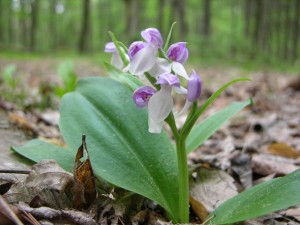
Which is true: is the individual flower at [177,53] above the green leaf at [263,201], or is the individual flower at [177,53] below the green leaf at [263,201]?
above

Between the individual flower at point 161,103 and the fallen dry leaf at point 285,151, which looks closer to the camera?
the individual flower at point 161,103

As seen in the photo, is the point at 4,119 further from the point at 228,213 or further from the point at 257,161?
the point at 228,213

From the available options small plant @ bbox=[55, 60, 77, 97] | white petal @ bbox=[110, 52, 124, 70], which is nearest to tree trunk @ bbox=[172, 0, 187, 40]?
small plant @ bbox=[55, 60, 77, 97]

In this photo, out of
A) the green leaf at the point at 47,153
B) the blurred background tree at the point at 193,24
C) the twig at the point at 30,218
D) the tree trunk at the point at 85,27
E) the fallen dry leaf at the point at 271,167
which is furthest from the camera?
the tree trunk at the point at 85,27

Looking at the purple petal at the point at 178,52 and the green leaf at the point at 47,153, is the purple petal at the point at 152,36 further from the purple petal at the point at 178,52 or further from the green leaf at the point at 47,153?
the green leaf at the point at 47,153

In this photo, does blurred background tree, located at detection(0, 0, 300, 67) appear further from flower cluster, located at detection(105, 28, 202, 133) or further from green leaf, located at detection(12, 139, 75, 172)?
flower cluster, located at detection(105, 28, 202, 133)

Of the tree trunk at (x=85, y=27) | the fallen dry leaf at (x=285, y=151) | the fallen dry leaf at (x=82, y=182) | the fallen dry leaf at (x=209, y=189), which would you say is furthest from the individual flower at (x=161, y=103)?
→ the tree trunk at (x=85, y=27)

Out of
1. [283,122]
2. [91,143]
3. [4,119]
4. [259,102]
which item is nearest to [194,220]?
[91,143]
